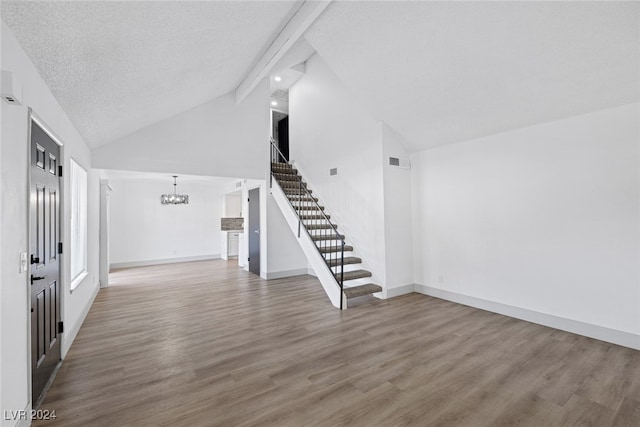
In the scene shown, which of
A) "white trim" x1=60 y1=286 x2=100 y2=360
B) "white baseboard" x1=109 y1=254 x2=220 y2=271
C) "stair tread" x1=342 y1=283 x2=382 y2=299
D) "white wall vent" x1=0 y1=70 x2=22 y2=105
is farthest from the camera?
"white baseboard" x1=109 y1=254 x2=220 y2=271

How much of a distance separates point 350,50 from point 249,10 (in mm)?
1842

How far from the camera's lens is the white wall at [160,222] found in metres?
8.48

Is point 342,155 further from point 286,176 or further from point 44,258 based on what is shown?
point 44,258

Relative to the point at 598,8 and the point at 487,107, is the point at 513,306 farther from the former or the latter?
the point at 598,8

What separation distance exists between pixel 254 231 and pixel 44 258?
4.82 metres

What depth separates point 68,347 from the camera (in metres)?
3.11

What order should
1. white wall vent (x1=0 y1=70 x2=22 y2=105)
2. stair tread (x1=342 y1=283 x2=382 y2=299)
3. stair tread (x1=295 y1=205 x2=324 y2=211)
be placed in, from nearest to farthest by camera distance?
white wall vent (x1=0 y1=70 x2=22 y2=105) → stair tread (x1=342 y1=283 x2=382 y2=299) → stair tread (x1=295 y1=205 x2=324 y2=211)

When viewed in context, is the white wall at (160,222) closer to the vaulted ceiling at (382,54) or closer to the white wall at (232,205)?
the white wall at (232,205)

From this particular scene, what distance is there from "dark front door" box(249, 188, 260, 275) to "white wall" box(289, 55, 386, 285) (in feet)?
4.73

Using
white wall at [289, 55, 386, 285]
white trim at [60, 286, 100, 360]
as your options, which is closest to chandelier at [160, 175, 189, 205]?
white wall at [289, 55, 386, 285]

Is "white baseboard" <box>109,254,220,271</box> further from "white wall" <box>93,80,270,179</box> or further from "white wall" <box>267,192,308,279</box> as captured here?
"white wall" <box>93,80,270,179</box>

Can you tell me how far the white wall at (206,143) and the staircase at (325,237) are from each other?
94 cm

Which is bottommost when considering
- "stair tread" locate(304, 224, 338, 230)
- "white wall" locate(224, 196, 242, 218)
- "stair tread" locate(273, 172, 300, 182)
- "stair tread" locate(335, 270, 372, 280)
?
"stair tread" locate(335, 270, 372, 280)

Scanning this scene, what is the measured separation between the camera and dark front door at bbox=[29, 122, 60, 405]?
7.13 ft
